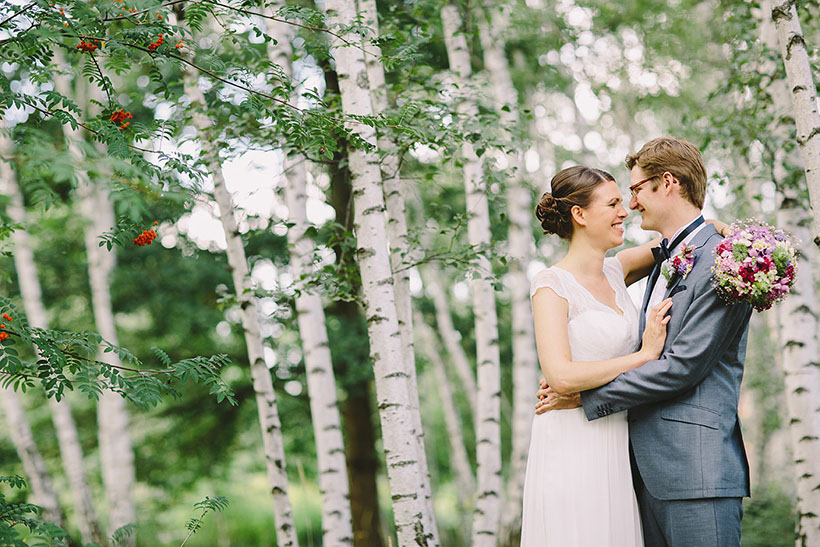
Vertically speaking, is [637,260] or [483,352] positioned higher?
[637,260]

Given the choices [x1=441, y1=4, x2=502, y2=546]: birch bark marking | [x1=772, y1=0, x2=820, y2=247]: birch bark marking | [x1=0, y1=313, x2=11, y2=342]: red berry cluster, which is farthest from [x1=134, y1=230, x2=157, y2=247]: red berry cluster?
[x1=441, y1=4, x2=502, y2=546]: birch bark marking

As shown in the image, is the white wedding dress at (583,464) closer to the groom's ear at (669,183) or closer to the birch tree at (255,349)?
the groom's ear at (669,183)

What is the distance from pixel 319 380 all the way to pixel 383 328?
1655 millimetres

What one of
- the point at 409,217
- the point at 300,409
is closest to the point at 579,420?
the point at 300,409

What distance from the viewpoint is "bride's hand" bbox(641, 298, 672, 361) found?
2.68 m

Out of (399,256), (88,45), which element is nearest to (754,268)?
(399,256)

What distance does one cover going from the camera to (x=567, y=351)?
2.79 metres

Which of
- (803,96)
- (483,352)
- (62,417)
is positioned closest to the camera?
(803,96)

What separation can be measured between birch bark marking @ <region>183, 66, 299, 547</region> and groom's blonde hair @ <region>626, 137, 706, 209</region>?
272 cm

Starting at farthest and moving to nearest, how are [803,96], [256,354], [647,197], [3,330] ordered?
1. [256,354]
2. [803,96]
3. [647,197]
4. [3,330]

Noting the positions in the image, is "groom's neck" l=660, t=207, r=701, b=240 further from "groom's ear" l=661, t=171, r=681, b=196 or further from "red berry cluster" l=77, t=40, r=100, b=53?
"red berry cluster" l=77, t=40, r=100, b=53

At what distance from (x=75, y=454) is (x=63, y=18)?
293 inches

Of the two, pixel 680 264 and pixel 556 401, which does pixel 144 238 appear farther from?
pixel 680 264

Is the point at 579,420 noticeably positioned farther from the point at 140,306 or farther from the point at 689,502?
the point at 140,306
